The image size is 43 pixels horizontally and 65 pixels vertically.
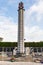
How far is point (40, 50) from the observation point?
4628 cm

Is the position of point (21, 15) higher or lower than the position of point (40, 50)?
higher

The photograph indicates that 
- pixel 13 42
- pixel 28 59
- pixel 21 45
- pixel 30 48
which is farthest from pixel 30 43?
pixel 28 59

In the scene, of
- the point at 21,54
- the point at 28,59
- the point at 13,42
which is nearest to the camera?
the point at 28,59

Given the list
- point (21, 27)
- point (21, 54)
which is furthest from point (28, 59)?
point (21, 27)

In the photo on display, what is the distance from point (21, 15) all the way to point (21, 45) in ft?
18.9

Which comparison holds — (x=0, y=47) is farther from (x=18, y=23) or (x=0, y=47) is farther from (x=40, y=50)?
(x=18, y=23)

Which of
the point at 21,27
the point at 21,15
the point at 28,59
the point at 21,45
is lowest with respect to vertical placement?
the point at 28,59

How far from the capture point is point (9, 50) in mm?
46000

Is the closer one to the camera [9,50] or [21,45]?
[21,45]

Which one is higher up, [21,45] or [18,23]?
[18,23]

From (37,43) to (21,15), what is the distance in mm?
13180

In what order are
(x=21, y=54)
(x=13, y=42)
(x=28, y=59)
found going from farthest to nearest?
(x=13, y=42) < (x=21, y=54) < (x=28, y=59)

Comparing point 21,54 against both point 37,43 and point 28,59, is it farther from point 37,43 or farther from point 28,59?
point 37,43

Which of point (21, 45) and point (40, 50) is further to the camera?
point (40, 50)
